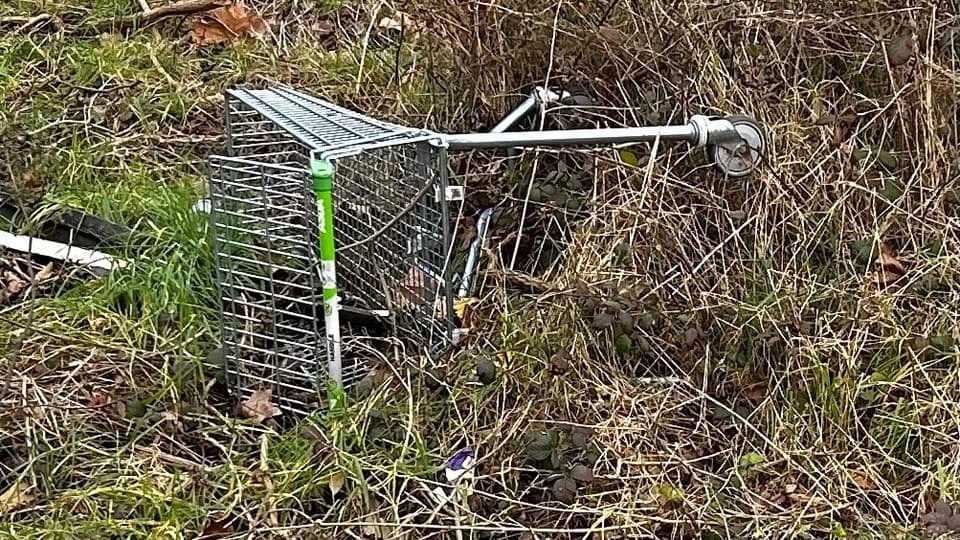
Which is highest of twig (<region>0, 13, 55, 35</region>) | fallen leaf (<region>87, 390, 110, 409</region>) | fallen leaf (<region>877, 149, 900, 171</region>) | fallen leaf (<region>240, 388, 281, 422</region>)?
fallen leaf (<region>877, 149, 900, 171</region>)

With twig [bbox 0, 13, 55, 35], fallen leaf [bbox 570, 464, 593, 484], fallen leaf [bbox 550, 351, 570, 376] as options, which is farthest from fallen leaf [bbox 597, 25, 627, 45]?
twig [bbox 0, 13, 55, 35]

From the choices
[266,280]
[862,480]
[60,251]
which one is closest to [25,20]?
[60,251]

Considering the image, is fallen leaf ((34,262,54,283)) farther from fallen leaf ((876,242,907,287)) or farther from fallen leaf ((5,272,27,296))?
fallen leaf ((876,242,907,287))

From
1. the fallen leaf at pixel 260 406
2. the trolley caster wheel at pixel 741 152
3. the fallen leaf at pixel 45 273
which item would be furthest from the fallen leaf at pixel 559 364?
the fallen leaf at pixel 45 273

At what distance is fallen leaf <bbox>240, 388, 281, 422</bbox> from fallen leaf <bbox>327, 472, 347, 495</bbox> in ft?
0.75

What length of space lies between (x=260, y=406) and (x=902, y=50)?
163cm

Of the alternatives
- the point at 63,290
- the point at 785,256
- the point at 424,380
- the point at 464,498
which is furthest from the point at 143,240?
the point at 785,256

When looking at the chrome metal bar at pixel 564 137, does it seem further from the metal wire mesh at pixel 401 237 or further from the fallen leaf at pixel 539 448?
the fallen leaf at pixel 539 448

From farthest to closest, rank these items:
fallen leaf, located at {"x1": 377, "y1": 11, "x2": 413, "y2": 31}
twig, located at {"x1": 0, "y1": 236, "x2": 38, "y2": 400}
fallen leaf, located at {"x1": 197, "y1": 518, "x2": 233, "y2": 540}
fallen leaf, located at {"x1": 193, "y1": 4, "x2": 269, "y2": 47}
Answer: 1. fallen leaf, located at {"x1": 193, "y1": 4, "x2": 269, "y2": 47}
2. fallen leaf, located at {"x1": 377, "y1": 11, "x2": 413, "y2": 31}
3. twig, located at {"x1": 0, "y1": 236, "x2": 38, "y2": 400}
4. fallen leaf, located at {"x1": 197, "y1": 518, "x2": 233, "y2": 540}

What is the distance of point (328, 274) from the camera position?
1739mm

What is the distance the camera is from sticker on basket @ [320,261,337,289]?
68.2 inches

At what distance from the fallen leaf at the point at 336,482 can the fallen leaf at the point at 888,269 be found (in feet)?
3.88

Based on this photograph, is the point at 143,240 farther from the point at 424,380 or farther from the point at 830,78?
the point at 830,78

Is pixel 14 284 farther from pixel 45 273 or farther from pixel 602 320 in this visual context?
pixel 602 320
